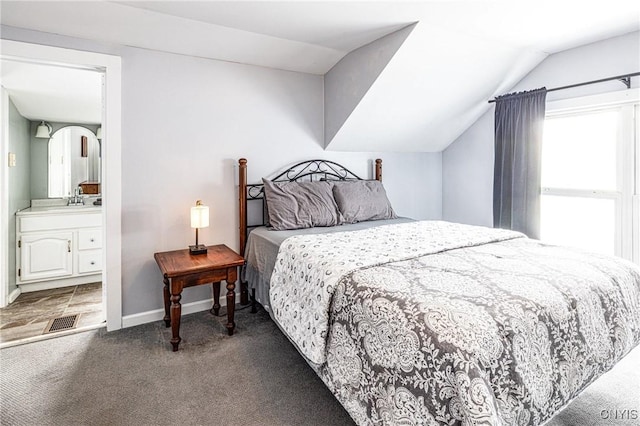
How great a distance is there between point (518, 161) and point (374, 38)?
1.89 meters

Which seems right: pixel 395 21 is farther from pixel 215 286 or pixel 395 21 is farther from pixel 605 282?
pixel 215 286

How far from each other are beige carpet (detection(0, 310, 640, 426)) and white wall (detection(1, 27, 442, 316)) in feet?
1.84

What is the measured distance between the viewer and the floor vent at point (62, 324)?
270 cm

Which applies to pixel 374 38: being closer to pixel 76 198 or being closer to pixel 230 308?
pixel 230 308

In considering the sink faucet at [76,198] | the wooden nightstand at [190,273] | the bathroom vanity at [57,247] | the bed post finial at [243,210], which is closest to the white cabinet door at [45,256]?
the bathroom vanity at [57,247]

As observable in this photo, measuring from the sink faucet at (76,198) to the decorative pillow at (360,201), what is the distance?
10.6ft

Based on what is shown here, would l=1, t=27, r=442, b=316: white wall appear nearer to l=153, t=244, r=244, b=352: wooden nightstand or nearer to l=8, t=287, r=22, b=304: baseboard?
l=153, t=244, r=244, b=352: wooden nightstand

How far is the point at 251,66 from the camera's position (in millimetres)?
3129

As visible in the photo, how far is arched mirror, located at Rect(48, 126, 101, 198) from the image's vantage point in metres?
4.08

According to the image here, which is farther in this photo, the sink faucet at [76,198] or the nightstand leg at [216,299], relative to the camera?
the sink faucet at [76,198]

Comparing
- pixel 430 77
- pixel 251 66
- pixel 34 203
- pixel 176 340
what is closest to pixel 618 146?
pixel 430 77

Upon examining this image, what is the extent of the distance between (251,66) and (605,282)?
302 centimetres

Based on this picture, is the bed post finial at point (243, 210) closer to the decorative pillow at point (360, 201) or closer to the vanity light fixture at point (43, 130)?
the decorative pillow at point (360, 201)

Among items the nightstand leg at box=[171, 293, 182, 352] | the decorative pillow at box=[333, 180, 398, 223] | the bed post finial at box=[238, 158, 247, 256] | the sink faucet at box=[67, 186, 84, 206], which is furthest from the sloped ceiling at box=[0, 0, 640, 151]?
the sink faucet at box=[67, 186, 84, 206]
